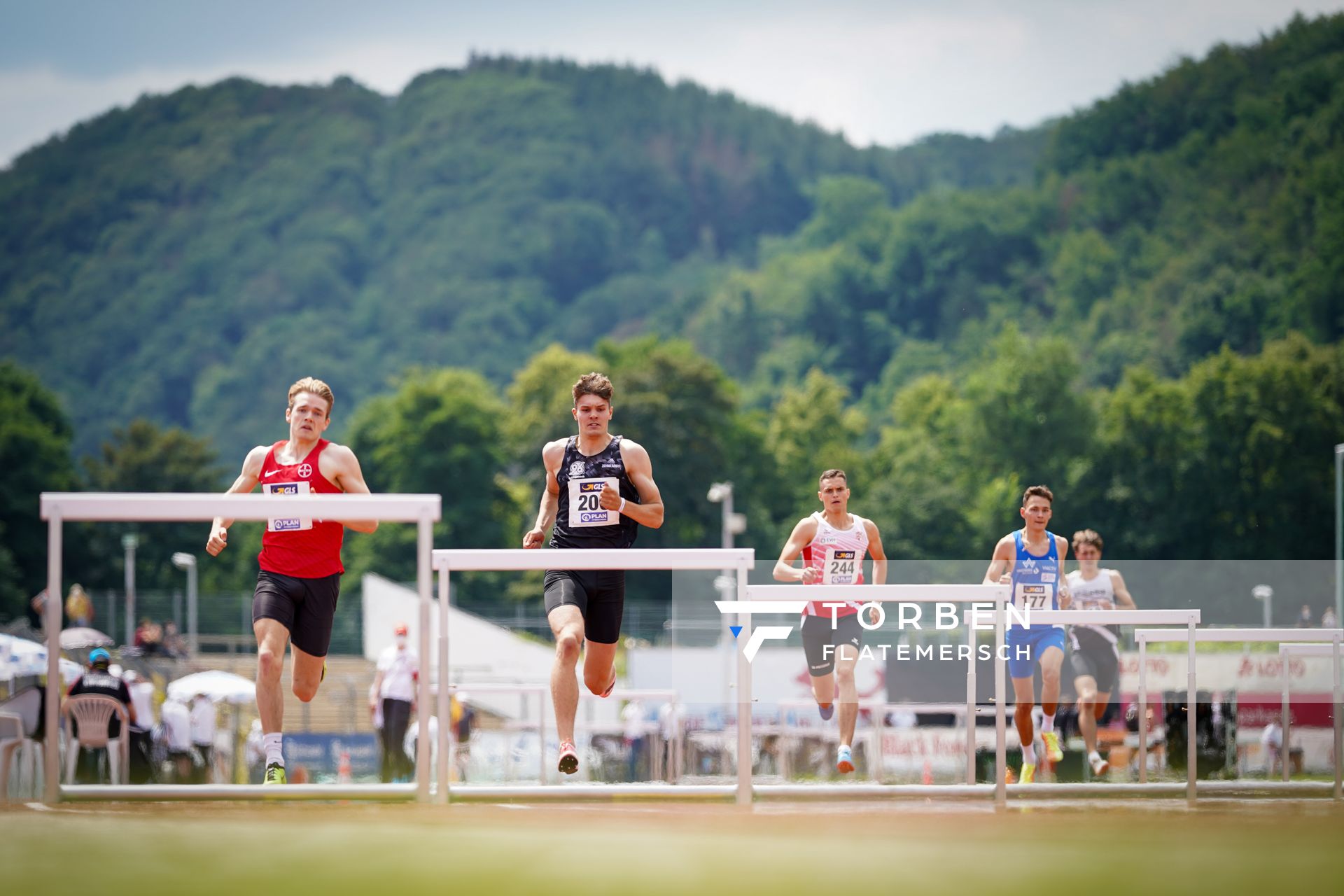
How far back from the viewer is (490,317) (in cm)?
18625

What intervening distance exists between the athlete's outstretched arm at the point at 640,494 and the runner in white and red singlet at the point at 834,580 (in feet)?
3.43

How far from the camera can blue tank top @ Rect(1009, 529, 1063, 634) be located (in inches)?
468

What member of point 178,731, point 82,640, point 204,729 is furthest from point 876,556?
point 204,729

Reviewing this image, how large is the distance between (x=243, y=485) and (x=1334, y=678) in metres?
7.04

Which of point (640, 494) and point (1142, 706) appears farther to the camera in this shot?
point (1142, 706)

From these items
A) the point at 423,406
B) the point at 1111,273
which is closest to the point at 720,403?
the point at 423,406

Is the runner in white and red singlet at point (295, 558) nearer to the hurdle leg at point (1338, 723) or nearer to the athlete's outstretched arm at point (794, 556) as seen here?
the athlete's outstretched arm at point (794, 556)

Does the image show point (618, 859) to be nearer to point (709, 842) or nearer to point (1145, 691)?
point (709, 842)

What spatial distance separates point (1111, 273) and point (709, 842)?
133328 millimetres

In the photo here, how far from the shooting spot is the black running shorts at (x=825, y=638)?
9.97m

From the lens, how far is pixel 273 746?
9.49 metres

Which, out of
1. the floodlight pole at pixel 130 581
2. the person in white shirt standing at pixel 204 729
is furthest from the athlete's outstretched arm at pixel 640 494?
the floodlight pole at pixel 130 581

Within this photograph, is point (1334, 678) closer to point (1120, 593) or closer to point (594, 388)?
point (1120, 593)

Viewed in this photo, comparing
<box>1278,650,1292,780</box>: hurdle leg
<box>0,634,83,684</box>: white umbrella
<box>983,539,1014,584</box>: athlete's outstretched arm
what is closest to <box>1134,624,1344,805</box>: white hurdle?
<box>1278,650,1292,780</box>: hurdle leg
